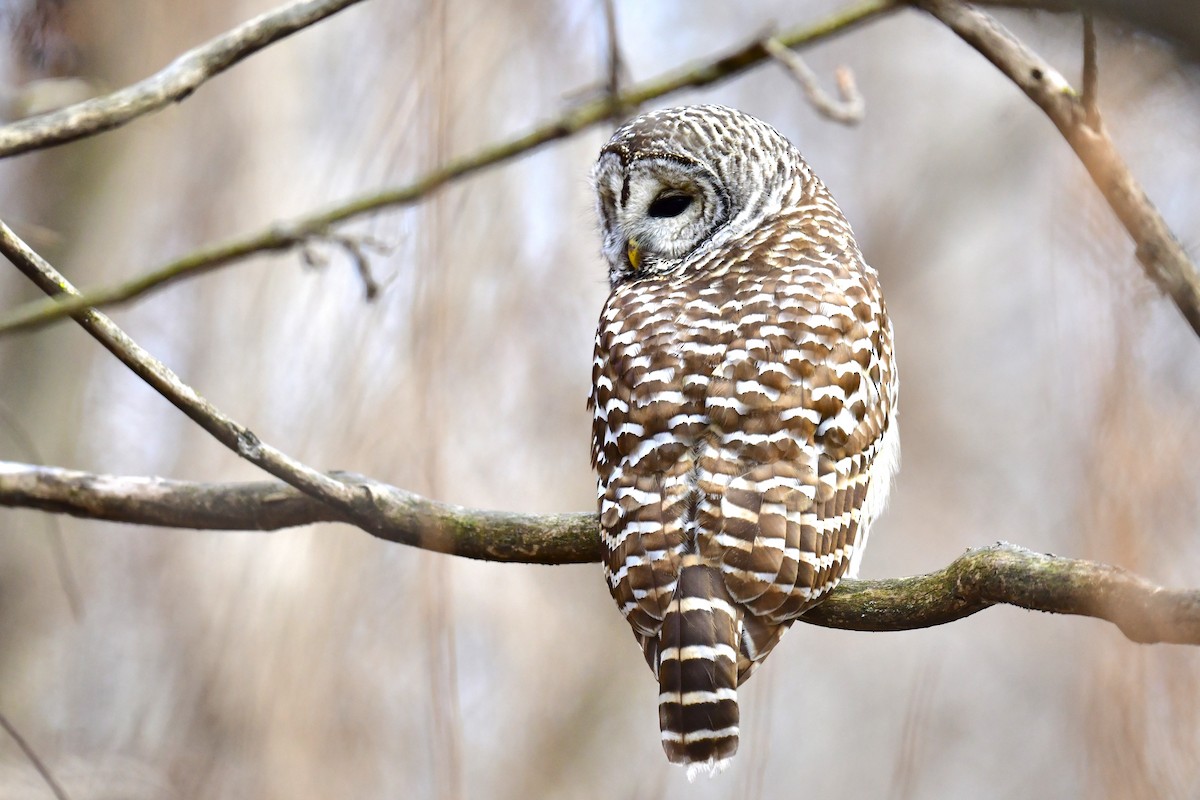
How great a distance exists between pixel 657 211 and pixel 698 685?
1944 millimetres

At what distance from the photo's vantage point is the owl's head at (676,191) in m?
4.20

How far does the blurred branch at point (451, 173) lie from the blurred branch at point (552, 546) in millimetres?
672

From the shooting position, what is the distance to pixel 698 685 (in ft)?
9.53

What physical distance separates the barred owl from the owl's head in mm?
143

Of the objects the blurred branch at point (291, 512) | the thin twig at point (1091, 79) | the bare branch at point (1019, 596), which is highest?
the thin twig at point (1091, 79)

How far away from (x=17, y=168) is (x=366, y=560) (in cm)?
347

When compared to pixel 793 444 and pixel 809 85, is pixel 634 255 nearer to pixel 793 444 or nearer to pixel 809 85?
pixel 809 85

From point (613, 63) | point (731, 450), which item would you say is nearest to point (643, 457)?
point (731, 450)

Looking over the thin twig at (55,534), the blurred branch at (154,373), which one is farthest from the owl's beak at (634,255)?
the thin twig at (55,534)

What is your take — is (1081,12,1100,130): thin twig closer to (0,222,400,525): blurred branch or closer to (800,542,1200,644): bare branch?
(800,542,1200,644): bare branch

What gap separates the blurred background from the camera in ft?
10.5

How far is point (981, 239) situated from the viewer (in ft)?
44.9

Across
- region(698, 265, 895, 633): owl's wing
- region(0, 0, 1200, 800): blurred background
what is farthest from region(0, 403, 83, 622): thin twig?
region(698, 265, 895, 633): owl's wing

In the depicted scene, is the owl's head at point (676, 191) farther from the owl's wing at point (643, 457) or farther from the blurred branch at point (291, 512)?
the blurred branch at point (291, 512)
